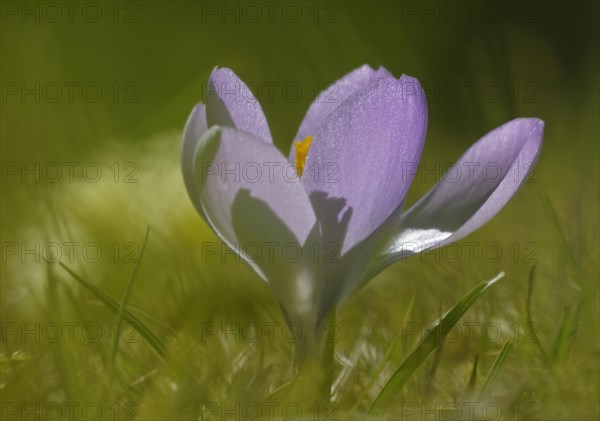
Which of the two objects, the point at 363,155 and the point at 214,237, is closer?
the point at 363,155

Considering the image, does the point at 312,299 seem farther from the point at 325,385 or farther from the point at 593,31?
the point at 593,31

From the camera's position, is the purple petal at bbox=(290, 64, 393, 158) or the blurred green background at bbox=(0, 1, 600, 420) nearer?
the blurred green background at bbox=(0, 1, 600, 420)

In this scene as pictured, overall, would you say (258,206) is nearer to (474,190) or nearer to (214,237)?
(474,190)

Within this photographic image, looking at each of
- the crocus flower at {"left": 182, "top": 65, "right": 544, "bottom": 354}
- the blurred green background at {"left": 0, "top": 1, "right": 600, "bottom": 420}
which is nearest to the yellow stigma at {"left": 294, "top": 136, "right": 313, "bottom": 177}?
the crocus flower at {"left": 182, "top": 65, "right": 544, "bottom": 354}

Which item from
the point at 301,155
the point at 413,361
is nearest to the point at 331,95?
the point at 301,155

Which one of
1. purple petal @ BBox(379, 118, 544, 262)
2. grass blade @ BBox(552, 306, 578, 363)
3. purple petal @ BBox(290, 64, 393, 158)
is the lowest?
grass blade @ BBox(552, 306, 578, 363)

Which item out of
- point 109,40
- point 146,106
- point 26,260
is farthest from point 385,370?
point 109,40

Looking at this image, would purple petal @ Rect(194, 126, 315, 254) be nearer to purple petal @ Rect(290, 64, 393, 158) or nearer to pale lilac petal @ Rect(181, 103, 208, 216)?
pale lilac petal @ Rect(181, 103, 208, 216)
